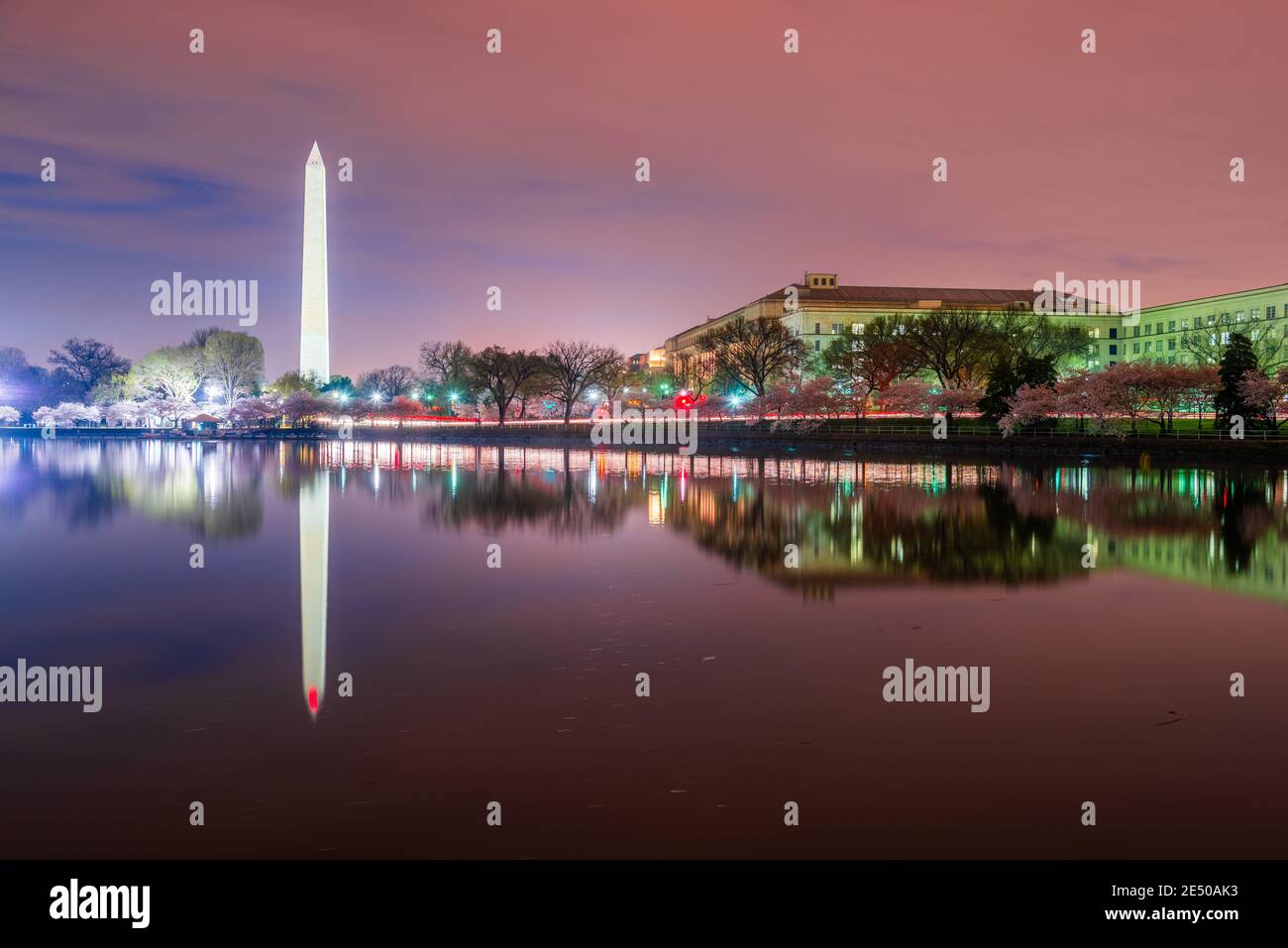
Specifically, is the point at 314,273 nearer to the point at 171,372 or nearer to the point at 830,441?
the point at 171,372

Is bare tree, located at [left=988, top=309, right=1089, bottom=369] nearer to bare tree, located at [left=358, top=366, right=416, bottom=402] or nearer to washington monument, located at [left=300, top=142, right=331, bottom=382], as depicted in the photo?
washington monument, located at [left=300, top=142, right=331, bottom=382]

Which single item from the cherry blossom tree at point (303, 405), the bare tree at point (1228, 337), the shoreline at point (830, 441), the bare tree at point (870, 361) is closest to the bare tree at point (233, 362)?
the cherry blossom tree at point (303, 405)

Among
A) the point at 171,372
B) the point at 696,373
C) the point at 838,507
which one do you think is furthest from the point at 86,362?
the point at 838,507

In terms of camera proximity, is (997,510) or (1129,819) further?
(997,510)

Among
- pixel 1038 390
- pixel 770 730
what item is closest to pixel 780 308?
pixel 1038 390

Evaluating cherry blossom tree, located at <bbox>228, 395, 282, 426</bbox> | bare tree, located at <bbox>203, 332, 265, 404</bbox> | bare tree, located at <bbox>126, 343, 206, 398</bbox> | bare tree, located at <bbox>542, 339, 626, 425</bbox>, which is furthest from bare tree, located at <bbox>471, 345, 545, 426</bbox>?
bare tree, located at <bbox>126, 343, 206, 398</bbox>

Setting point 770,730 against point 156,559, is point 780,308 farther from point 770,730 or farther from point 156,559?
point 770,730
